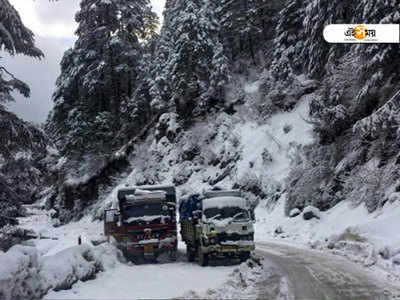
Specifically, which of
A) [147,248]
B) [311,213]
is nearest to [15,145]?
[147,248]

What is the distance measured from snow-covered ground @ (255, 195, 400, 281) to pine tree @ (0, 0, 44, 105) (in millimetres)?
12632

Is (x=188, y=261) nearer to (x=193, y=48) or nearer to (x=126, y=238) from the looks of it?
(x=126, y=238)

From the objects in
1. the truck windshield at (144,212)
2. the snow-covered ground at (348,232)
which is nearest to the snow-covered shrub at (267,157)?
the snow-covered ground at (348,232)

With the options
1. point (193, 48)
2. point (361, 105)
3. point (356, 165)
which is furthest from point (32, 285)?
point (193, 48)

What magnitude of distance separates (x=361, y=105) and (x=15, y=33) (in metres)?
19.4

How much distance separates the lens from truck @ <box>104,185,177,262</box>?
728 inches

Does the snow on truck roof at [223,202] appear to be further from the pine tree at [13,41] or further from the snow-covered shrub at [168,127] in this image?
the snow-covered shrub at [168,127]

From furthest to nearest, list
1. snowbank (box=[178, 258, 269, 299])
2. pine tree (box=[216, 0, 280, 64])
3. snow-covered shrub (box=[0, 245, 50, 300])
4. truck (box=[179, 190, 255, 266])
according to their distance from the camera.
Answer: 1. pine tree (box=[216, 0, 280, 64])
2. truck (box=[179, 190, 255, 266])
3. snowbank (box=[178, 258, 269, 299])
4. snow-covered shrub (box=[0, 245, 50, 300])

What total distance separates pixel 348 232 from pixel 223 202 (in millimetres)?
6278

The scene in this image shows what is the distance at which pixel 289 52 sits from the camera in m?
38.0

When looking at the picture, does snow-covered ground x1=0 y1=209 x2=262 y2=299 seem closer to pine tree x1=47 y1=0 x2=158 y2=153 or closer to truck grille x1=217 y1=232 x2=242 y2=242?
truck grille x1=217 y1=232 x2=242 y2=242

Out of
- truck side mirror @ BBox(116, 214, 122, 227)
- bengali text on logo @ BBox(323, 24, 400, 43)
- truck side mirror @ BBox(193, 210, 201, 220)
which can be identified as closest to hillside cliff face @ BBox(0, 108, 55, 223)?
truck side mirror @ BBox(116, 214, 122, 227)

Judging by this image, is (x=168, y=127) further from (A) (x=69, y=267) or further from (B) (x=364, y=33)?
(A) (x=69, y=267)

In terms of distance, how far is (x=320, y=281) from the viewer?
13.4 m
